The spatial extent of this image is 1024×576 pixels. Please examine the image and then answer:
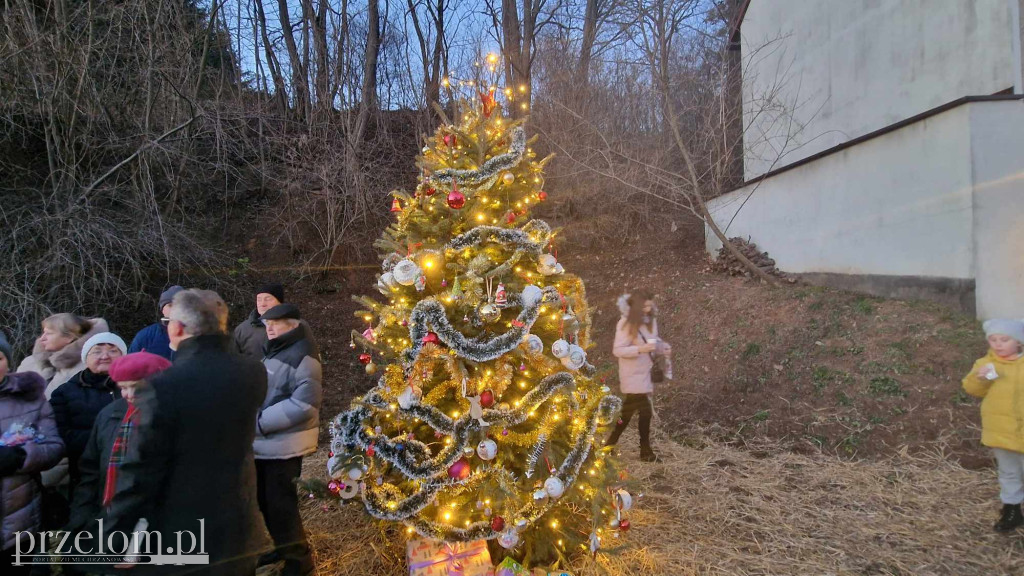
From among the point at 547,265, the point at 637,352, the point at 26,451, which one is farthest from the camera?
the point at 637,352

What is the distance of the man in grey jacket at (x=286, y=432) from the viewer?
3.11 metres

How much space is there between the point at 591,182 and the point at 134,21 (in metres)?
8.57

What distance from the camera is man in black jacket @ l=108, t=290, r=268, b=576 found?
74.1 inches

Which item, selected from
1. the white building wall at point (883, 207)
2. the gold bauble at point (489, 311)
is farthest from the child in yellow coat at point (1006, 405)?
the gold bauble at point (489, 311)

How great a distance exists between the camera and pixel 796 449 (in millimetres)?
5422

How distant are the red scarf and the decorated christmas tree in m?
1.24

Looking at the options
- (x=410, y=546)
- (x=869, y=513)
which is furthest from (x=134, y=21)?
(x=869, y=513)

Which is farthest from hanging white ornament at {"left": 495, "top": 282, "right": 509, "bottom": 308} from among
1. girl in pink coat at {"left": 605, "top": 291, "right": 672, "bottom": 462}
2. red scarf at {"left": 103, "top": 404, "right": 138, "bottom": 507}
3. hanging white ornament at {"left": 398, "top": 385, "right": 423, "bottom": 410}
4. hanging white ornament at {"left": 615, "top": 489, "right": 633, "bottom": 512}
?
girl in pink coat at {"left": 605, "top": 291, "right": 672, "bottom": 462}

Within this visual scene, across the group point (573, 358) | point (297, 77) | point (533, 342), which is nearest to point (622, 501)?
point (573, 358)

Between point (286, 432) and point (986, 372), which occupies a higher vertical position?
point (986, 372)

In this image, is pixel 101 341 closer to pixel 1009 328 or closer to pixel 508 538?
pixel 508 538

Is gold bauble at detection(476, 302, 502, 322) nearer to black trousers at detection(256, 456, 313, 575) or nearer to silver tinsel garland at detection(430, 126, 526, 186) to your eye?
silver tinsel garland at detection(430, 126, 526, 186)

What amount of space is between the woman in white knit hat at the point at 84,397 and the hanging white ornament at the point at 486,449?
2.01 metres

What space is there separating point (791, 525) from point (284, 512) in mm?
3496
